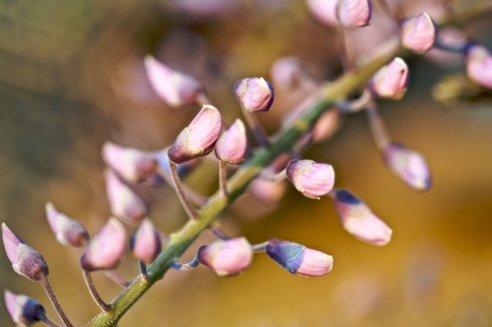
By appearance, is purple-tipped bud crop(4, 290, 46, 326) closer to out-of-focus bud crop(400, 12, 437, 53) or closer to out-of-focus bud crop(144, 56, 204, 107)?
out-of-focus bud crop(144, 56, 204, 107)

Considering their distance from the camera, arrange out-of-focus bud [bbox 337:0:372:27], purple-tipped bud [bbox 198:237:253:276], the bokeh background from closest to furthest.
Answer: purple-tipped bud [bbox 198:237:253:276] < out-of-focus bud [bbox 337:0:372:27] < the bokeh background

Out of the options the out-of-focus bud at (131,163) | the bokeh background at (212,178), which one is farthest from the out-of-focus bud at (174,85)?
the bokeh background at (212,178)

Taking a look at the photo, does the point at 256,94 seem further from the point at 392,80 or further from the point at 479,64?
the point at 479,64

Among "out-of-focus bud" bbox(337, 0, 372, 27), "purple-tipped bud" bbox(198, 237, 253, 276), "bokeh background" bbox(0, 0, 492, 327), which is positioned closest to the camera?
"purple-tipped bud" bbox(198, 237, 253, 276)

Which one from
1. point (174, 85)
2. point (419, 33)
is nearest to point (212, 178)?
point (174, 85)

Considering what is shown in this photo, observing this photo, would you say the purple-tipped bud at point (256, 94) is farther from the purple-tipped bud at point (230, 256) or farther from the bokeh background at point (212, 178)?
the bokeh background at point (212, 178)

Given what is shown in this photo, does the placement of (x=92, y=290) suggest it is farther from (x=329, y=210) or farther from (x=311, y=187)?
(x=329, y=210)

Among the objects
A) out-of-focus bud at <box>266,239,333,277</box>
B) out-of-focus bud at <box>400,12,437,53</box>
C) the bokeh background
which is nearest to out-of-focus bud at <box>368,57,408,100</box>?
out-of-focus bud at <box>400,12,437,53</box>
